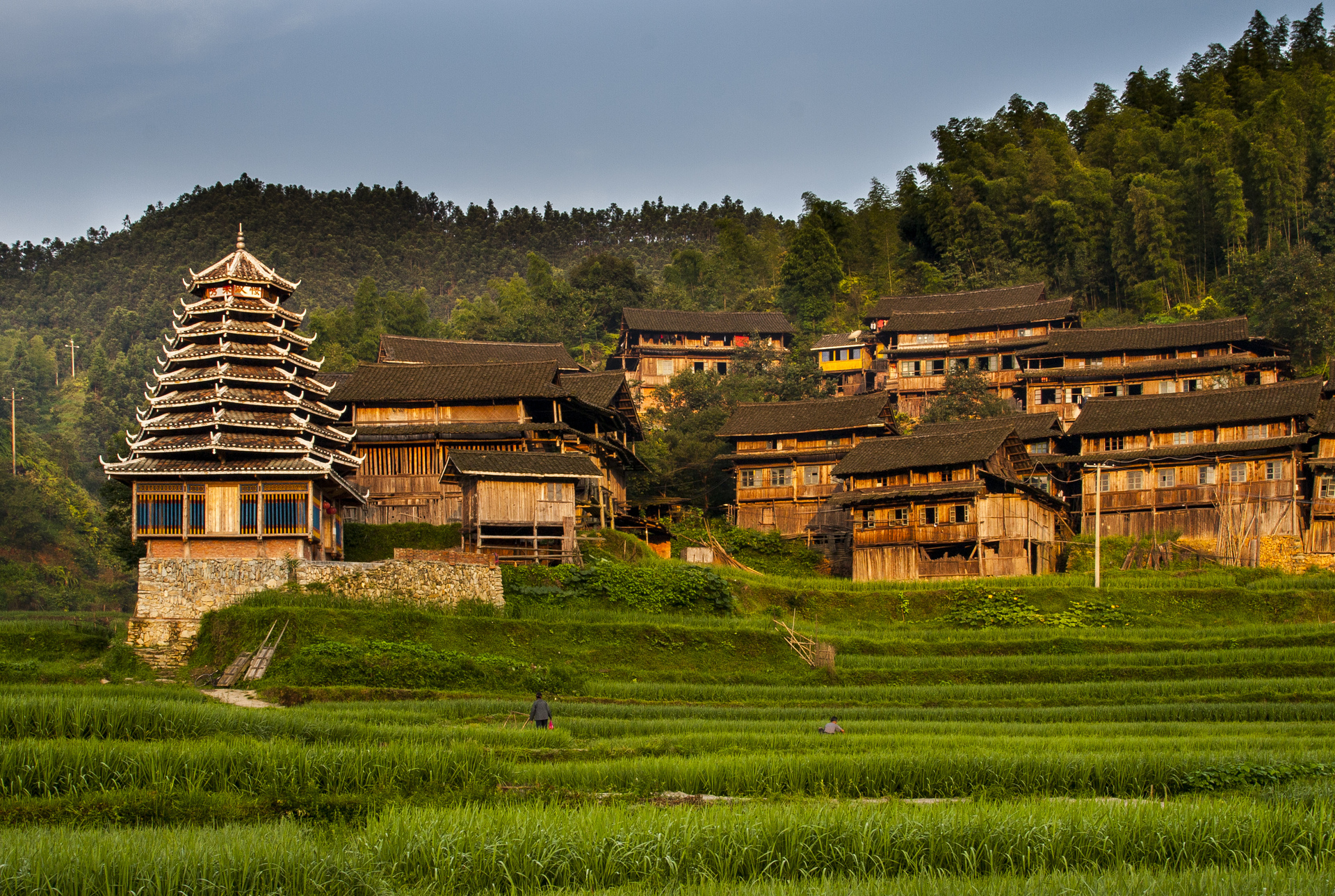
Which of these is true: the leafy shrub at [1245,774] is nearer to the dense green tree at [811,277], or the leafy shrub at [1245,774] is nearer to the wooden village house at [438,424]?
the wooden village house at [438,424]

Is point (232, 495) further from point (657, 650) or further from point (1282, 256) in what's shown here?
point (1282, 256)

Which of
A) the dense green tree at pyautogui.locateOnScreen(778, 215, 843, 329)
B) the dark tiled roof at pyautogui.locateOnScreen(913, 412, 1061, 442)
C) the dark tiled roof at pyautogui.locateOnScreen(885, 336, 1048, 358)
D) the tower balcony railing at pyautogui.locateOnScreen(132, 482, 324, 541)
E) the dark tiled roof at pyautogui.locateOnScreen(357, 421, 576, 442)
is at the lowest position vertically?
the tower balcony railing at pyautogui.locateOnScreen(132, 482, 324, 541)

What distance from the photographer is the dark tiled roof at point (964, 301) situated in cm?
7550

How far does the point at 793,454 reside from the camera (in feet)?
192

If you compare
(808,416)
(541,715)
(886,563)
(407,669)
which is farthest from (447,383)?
(541,715)

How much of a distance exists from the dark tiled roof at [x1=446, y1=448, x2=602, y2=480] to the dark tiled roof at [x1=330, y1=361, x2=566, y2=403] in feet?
19.2

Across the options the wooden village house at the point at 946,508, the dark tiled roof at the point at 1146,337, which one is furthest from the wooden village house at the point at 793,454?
the dark tiled roof at the point at 1146,337

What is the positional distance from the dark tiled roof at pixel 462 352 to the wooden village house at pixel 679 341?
10.5 m

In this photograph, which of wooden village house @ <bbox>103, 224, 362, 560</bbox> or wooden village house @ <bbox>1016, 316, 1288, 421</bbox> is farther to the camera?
wooden village house @ <bbox>1016, 316, 1288, 421</bbox>

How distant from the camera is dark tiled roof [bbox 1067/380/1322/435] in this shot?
4988cm

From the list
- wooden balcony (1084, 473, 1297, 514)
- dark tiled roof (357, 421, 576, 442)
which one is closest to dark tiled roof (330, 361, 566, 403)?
dark tiled roof (357, 421, 576, 442)

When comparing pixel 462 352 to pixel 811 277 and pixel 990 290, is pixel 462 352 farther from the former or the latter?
pixel 811 277

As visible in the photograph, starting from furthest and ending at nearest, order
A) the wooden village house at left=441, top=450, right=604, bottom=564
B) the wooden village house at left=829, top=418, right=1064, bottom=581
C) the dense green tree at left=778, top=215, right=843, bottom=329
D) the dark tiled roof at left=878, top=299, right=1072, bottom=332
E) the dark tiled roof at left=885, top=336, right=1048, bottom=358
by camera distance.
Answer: the dense green tree at left=778, top=215, right=843, bottom=329 → the dark tiled roof at left=878, top=299, right=1072, bottom=332 → the dark tiled roof at left=885, top=336, right=1048, bottom=358 → the wooden village house at left=829, top=418, right=1064, bottom=581 → the wooden village house at left=441, top=450, right=604, bottom=564

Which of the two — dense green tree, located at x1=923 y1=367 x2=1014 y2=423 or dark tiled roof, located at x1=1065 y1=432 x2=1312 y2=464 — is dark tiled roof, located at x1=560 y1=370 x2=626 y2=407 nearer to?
dense green tree, located at x1=923 y1=367 x2=1014 y2=423
